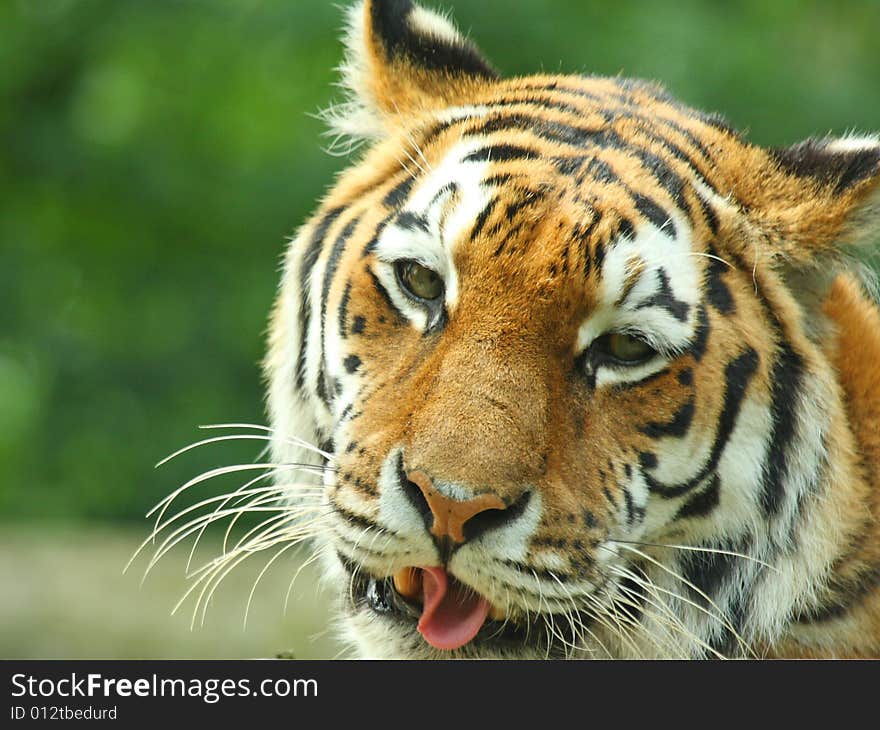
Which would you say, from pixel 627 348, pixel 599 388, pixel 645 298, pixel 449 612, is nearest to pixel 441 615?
pixel 449 612

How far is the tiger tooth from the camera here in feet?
9.79

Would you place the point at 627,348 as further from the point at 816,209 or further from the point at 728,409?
the point at 816,209

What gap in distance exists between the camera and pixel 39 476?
902cm

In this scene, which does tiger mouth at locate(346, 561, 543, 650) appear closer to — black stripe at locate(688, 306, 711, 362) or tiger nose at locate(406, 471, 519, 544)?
tiger nose at locate(406, 471, 519, 544)

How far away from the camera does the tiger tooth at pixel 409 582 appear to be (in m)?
2.98

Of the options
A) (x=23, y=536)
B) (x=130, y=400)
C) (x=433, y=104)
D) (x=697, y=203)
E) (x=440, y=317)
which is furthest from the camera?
(x=130, y=400)

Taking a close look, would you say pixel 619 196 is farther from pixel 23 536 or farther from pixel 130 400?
pixel 130 400

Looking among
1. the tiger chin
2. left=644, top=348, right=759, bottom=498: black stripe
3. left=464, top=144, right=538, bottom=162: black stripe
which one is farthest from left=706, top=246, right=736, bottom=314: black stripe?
left=464, top=144, right=538, bottom=162: black stripe

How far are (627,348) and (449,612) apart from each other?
27.6 inches

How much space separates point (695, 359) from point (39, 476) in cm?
690

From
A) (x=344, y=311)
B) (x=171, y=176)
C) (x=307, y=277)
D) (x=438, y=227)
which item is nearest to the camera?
(x=438, y=227)

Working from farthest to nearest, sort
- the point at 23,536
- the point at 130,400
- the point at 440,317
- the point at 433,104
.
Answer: the point at 130,400, the point at 23,536, the point at 433,104, the point at 440,317

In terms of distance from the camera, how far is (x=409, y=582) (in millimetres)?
3002
